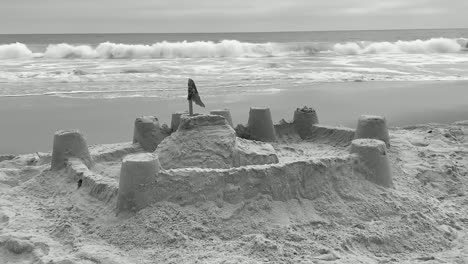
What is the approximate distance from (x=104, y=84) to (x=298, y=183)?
952 centimetres

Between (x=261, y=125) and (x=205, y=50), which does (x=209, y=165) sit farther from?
(x=205, y=50)

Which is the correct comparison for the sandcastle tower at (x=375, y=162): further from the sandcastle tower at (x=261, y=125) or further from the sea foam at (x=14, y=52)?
the sea foam at (x=14, y=52)

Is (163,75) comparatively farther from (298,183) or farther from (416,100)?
(298,183)

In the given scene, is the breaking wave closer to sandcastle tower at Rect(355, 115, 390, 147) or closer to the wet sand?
the wet sand

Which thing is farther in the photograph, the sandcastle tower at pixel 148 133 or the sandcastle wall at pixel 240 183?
the sandcastle tower at pixel 148 133

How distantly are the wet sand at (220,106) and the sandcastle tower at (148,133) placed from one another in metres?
1.38

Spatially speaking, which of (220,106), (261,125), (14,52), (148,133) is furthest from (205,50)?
(148,133)

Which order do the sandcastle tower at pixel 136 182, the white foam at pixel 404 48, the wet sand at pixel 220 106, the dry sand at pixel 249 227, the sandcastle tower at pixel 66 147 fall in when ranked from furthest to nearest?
the white foam at pixel 404 48
the wet sand at pixel 220 106
the sandcastle tower at pixel 66 147
the sandcastle tower at pixel 136 182
the dry sand at pixel 249 227

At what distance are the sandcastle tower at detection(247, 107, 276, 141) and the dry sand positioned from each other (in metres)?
1.80

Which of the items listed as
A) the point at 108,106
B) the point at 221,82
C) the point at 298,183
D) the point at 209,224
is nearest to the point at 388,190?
the point at 298,183

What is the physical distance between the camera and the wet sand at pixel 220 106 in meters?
7.51

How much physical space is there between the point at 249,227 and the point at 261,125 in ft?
8.12

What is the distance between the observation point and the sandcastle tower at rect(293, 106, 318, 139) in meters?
6.29

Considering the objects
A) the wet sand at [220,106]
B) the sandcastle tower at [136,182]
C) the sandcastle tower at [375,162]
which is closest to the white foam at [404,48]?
the wet sand at [220,106]
